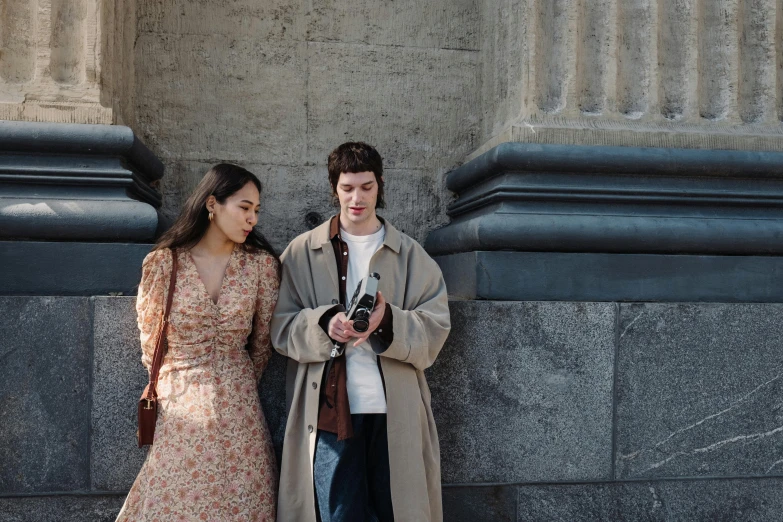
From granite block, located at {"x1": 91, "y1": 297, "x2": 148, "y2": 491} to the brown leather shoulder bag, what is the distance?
47 centimetres

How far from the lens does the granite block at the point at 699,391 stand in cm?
414

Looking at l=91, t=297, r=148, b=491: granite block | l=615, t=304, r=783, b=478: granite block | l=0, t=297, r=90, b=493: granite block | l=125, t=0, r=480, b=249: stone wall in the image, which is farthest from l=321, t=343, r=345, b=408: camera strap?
l=125, t=0, r=480, b=249: stone wall

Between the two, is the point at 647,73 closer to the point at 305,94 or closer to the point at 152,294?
the point at 305,94

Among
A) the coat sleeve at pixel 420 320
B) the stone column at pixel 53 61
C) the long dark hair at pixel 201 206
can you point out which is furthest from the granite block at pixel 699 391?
the stone column at pixel 53 61

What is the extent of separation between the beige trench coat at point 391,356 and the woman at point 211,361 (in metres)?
0.12

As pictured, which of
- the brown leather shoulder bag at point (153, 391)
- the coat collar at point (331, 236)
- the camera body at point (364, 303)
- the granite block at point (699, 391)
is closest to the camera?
the camera body at point (364, 303)

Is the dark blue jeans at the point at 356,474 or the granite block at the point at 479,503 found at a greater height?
the dark blue jeans at the point at 356,474

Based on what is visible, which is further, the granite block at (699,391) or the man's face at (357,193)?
the granite block at (699,391)

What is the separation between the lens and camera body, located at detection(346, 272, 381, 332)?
Answer: 9.96 ft

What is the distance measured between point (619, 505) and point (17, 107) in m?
3.90

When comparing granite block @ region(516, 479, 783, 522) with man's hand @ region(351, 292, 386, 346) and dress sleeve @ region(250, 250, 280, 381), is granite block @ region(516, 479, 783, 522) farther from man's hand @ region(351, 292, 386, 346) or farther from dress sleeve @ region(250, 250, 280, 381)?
dress sleeve @ region(250, 250, 280, 381)

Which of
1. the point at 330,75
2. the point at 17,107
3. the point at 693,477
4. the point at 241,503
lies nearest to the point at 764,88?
the point at 693,477

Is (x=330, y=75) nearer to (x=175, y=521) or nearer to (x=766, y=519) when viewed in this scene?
(x=175, y=521)

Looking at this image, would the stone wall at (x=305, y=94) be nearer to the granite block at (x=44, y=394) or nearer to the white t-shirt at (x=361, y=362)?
the granite block at (x=44, y=394)
